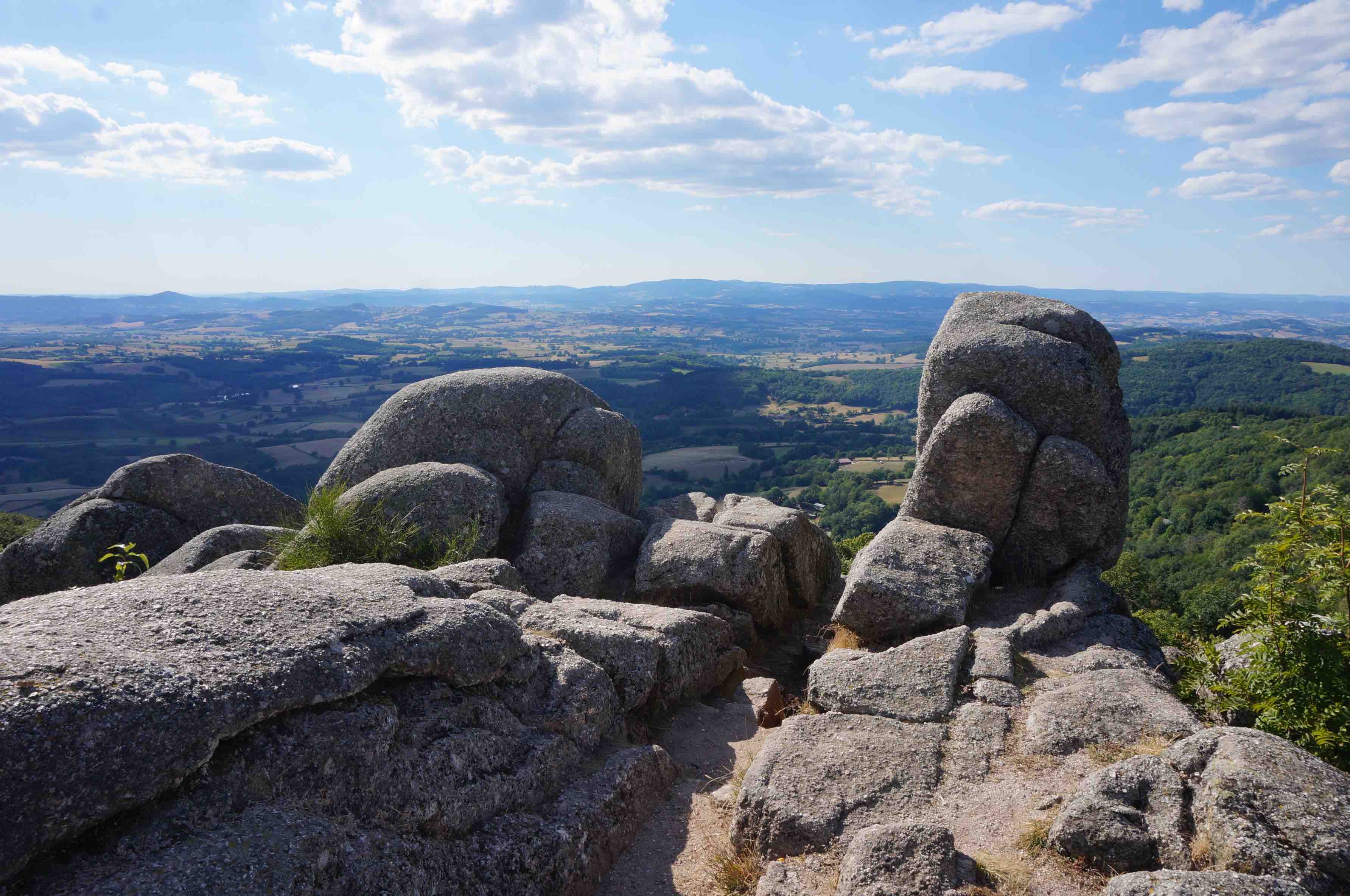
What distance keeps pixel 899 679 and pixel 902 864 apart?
148 inches

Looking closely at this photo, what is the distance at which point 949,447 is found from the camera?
14164 millimetres

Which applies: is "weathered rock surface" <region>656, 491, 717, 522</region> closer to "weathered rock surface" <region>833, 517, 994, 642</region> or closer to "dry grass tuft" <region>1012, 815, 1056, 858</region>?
"weathered rock surface" <region>833, 517, 994, 642</region>

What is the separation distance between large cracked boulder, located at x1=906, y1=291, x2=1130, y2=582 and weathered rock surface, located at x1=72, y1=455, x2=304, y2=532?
12.8 meters

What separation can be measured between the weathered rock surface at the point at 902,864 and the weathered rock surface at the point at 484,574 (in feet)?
20.5

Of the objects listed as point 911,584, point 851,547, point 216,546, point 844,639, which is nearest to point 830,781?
point 844,639

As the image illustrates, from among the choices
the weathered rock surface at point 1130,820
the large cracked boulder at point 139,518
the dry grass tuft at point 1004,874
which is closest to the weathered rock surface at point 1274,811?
the weathered rock surface at point 1130,820

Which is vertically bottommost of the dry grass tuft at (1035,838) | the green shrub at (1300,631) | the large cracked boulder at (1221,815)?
the dry grass tuft at (1035,838)

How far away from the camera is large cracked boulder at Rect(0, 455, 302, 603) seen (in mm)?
14508

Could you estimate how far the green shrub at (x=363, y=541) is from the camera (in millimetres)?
12227

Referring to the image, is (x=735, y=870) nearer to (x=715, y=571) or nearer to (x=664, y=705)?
(x=664, y=705)

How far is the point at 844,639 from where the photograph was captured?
41.8ft

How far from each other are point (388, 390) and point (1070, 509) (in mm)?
133600

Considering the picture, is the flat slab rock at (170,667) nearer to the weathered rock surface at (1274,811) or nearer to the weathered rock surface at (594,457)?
the weathered rock surface at (1274,811)

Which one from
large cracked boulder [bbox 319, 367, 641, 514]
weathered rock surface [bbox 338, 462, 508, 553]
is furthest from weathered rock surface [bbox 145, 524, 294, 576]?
large cracked boulder [bbox 319, 367, 641, 514]
